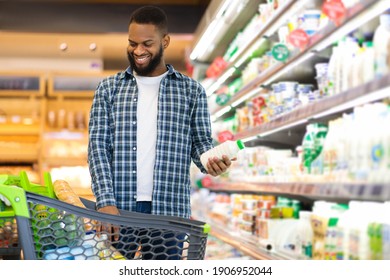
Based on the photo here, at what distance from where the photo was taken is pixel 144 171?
2480 millimetres

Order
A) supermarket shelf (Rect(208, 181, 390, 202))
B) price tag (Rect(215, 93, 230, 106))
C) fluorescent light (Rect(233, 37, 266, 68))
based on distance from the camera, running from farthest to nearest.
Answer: price tag (Rect(215, 93, 230, 106)) < fluorescent light (Rect(233, 37, 266, 68)) < supermarket shelf (Rect(208, 181, 390, 202))

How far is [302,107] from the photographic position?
340 centimetres

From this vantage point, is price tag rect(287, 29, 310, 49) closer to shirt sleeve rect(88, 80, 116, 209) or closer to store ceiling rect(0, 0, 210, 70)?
shirt sleeve rect(88, 80, 116, 209)

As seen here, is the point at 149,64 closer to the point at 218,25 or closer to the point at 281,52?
the point at 281,52

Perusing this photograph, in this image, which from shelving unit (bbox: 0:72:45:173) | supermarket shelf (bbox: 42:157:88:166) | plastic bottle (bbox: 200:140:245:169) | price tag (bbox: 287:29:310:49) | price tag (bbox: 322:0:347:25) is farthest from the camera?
shelving unit (bbox: 0:72:45:173)

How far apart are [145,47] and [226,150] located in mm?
430

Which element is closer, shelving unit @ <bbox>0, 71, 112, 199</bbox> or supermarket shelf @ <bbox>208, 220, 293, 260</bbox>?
supermarket shelf @ <bbox>208, 220, 293, 260</bbox>

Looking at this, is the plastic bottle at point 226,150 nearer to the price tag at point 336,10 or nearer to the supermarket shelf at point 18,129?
the price tag at point 336,10

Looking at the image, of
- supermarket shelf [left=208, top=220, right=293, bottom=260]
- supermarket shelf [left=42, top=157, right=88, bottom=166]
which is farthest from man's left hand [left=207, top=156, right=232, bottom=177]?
supermarket shelf [left=42, top=157, right=88, bottom=166]

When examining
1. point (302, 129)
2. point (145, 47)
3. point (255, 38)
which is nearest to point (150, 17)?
point (145, 47)

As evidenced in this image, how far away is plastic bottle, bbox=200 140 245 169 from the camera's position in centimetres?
214

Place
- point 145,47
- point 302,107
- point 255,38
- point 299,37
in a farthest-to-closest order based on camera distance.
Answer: point 255,38 → point 299,37 → point 302,107 → point 145,47
